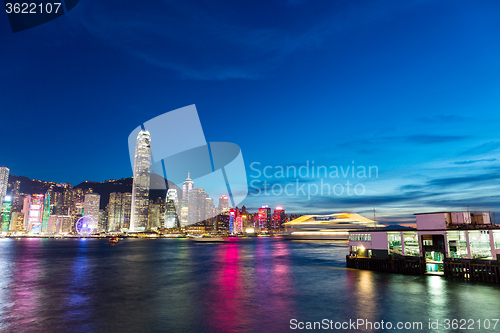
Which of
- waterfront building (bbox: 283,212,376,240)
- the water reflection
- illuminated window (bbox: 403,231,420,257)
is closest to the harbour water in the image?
the water reflection

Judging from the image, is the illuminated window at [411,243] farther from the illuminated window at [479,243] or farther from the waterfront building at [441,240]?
the illuminated window at [479,243]

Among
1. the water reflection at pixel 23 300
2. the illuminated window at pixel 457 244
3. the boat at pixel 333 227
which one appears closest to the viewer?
the water reflection at pixel 23 300

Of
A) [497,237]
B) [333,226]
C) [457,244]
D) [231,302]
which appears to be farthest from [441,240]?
[333,226]

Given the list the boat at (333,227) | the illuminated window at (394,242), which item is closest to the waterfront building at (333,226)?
the boat at (333,227)

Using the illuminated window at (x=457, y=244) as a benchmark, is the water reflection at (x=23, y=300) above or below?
below

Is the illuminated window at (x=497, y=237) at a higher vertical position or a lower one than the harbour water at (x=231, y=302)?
higher

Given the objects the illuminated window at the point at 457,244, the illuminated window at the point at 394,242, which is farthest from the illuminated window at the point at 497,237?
the illuminated window at the point at 394,242

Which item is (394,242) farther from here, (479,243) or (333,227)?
(333,227)

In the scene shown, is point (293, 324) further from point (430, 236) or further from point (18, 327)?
point (430, 236)

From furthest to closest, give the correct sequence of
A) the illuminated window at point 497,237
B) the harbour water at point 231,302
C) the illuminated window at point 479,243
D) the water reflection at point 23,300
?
the illuminated window at point 479,243 < the illuminated window at point 497,237 < the water reflection at point 23,300 < the harbour water at point 231,302

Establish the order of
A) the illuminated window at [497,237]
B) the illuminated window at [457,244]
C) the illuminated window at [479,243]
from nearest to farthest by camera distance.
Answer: the illuminated window at [497,237], the illuminated window at [479,243], the illuminated window at [457,244]

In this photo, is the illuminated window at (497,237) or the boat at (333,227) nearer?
the illuminated window at (497,237)

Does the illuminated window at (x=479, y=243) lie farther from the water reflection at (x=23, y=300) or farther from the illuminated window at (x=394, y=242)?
the water reflection at (x=23, y=300)

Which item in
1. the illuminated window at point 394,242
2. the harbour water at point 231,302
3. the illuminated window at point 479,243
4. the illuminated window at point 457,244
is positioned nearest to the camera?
the harbour water at point 231,302
